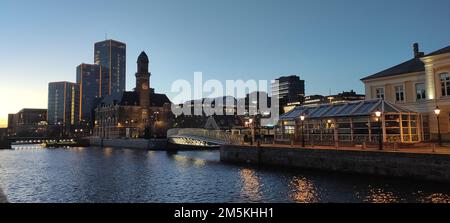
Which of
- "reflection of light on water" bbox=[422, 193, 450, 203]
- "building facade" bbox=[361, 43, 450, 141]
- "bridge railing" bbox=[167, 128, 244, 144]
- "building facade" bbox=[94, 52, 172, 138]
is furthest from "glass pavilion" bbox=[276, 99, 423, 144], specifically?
"building facade" bbox=[94, 52, 172, 138]

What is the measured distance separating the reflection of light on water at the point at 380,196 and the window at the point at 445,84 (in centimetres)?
2299

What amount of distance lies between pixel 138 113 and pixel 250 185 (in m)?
146

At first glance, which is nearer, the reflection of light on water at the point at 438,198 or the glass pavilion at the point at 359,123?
the reflection of light on water at the point at 438,198

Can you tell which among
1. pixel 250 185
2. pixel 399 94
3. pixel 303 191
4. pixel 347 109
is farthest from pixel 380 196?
pixel 399 94

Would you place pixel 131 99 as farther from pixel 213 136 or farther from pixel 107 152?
pixel 213 136

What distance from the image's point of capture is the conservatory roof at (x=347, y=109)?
41406mm

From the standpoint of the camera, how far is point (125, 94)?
175875 millimetres

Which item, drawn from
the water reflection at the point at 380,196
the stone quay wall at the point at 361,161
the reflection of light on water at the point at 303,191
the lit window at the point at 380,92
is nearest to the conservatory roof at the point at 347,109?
the stone quay wall at the point at 361,161

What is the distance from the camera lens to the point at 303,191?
29.2m

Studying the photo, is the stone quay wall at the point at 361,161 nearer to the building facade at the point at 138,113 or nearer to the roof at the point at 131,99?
the building facade at the point at 138,113

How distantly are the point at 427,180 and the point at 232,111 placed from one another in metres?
164
